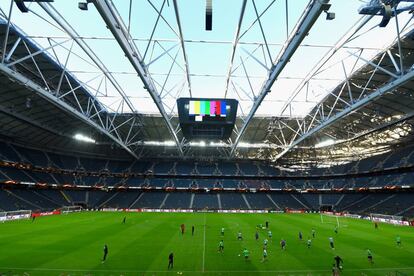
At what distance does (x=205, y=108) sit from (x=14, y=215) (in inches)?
1741

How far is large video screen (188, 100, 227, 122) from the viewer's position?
20.9 metres

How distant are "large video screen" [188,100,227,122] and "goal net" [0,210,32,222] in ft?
134

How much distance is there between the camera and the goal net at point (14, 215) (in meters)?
41.7

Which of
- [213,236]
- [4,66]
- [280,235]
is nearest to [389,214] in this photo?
[280,235]

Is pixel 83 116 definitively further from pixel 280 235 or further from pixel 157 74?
pixel 280 235

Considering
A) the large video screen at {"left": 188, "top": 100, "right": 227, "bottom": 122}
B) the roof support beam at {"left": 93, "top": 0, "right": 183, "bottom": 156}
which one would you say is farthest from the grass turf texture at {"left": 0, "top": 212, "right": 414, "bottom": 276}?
the roof support beam at {"left": 93, "top": 0, "right": 183, "bottom": 156}

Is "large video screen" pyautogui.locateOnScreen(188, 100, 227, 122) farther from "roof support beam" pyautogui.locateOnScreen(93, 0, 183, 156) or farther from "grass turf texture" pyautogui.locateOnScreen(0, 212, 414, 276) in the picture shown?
"grass turf texture" pyautogui.locateOnScreen(0, 212, 414, 276)

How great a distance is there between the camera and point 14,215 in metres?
44.4

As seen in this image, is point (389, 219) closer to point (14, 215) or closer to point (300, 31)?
point (300, 31)

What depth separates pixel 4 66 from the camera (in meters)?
18.7

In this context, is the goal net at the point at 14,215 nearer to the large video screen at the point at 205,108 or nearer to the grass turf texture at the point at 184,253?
the grass turf texture at the point at 184,253

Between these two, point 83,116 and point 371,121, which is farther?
point 371,121

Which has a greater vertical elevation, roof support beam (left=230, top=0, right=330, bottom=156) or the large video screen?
roof support beam (left=230, top=0, right=330, bottom=156)

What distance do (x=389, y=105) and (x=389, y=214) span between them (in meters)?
26.3
